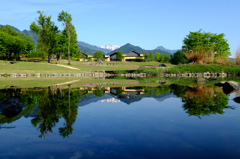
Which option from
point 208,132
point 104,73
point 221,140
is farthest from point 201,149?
point 104,73

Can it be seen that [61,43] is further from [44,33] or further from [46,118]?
[46,118]

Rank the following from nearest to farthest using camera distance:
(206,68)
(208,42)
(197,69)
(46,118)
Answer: (46,118) → (197,69) → (206,68) → (208,42)

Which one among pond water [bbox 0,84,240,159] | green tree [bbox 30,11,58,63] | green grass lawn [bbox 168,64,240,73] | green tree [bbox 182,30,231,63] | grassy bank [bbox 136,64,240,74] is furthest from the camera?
green tree [bbox 182,30,231,63]

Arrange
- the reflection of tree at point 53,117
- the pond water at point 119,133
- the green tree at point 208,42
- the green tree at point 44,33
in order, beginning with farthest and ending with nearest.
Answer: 1. the green tree at point 208,42
2. the green tree at point 44,33
3. the reflection of tree at point 53,117
4. the pond water at point 119,133

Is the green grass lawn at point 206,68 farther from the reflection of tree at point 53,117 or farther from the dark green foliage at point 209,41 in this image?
the dark green foliage at point 209,41

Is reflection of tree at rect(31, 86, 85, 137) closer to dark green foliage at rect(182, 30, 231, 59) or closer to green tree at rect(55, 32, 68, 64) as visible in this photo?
green tree at rect(55, 32, 68, 64)

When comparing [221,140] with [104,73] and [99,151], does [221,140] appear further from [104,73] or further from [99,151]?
[104,73]

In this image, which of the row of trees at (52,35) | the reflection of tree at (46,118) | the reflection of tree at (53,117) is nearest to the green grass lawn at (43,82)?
the reflection of tree at (46,118)

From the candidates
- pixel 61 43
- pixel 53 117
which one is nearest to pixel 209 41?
pixel 61 43

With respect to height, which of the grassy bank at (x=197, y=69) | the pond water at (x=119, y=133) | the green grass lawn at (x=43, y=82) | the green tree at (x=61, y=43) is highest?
the green tree at (x=61, y=43)

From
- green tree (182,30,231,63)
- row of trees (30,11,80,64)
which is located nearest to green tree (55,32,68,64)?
row of trees (30,11,80,64)

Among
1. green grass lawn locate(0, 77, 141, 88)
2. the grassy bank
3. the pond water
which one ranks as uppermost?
the grassy bank

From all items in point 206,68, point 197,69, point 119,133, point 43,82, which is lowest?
point 119,133

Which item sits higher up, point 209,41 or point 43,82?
point 209,41
